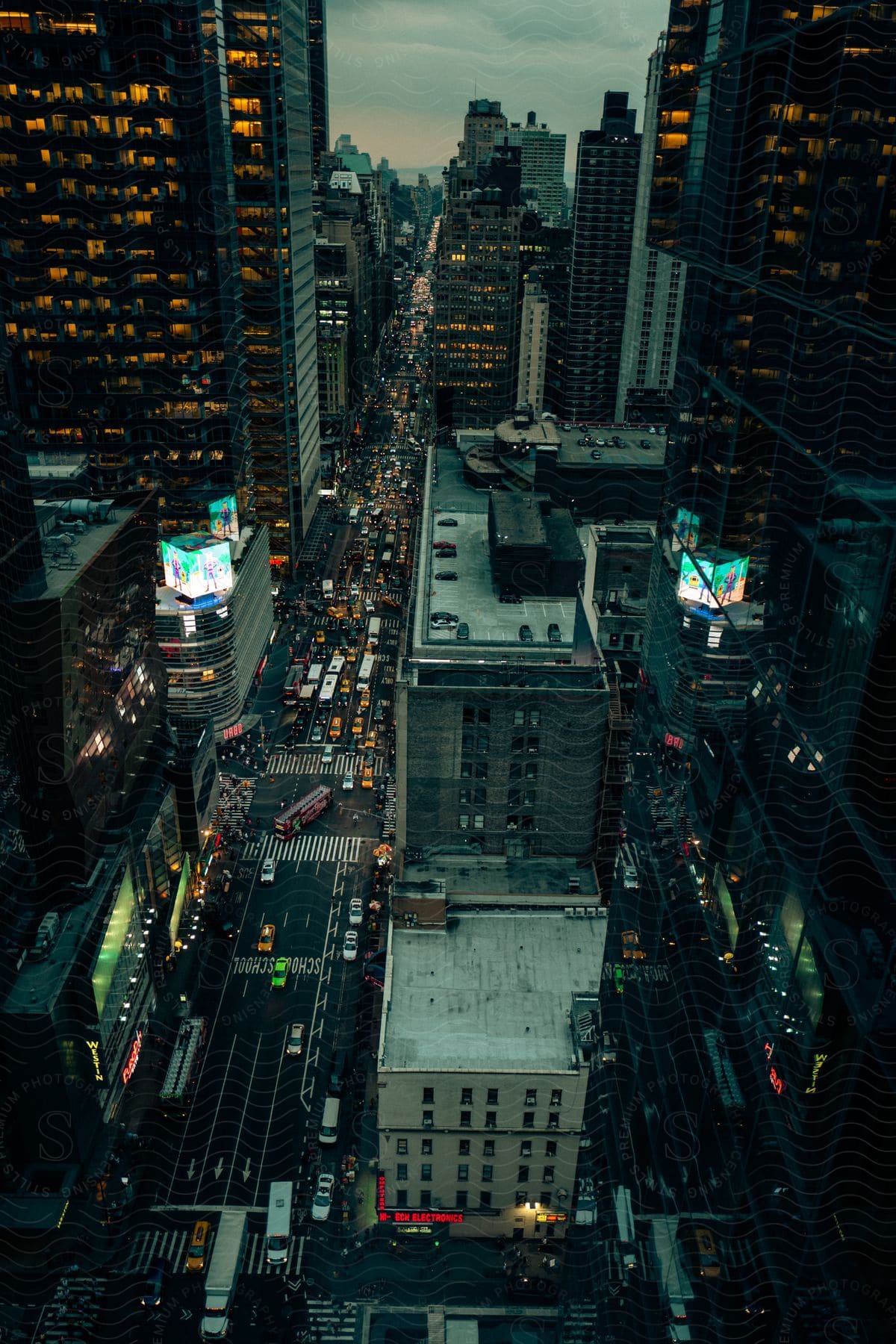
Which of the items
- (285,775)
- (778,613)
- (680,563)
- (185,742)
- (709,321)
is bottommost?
(285,775)

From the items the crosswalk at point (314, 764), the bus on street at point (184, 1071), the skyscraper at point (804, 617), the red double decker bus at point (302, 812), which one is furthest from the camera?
the crosswalk at point (314, 764)

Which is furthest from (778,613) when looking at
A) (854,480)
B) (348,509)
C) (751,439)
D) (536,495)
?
(348,509)

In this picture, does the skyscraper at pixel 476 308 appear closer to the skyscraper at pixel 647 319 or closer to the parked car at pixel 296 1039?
the skyscraper at pixel 647 319

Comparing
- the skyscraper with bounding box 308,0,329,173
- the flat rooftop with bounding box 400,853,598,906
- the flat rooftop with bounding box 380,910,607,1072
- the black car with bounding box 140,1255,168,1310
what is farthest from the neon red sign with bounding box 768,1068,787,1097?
the skyscraper with bounding box 308,0,329,173

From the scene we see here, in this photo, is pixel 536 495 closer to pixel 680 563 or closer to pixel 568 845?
pixel 568 845

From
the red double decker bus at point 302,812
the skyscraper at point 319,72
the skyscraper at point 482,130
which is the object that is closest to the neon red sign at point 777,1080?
the red double decker bus at point 302,812

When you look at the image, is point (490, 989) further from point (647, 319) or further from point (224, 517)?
point (647, 319)
